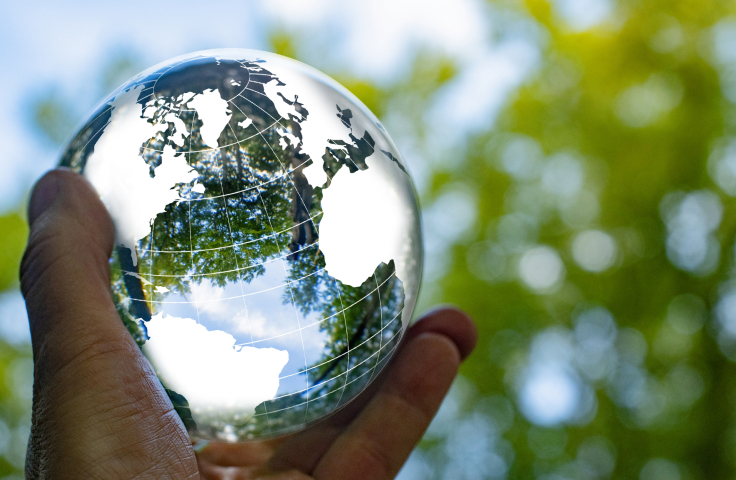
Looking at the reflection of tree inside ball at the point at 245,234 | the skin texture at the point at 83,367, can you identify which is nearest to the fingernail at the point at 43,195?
the skin texture at the point at 83,367

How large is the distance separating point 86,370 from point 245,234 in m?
0.93

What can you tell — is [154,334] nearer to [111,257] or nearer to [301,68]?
[111,257]

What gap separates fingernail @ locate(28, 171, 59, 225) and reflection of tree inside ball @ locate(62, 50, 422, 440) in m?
0.14

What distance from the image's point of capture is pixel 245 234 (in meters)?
2.14

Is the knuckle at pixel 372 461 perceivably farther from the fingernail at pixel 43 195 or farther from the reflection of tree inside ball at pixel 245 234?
the fingernail at pixel 43 195

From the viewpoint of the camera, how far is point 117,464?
2.28 metres

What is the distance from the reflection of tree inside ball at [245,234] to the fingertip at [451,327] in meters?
1.49

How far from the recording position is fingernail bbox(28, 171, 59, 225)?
2.50 metres

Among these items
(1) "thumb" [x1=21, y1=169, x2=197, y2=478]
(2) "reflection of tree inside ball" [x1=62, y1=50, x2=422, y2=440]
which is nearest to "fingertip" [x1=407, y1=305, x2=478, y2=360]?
(2) "reflection of tree inside ball" [x1=62, y1=50, x2=422, y2=440]

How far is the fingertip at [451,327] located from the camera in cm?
395

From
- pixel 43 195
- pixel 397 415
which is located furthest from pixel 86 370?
pixel 397 415

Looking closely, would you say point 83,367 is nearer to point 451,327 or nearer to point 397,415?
point 397,415

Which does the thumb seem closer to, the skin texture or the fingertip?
the skin texture

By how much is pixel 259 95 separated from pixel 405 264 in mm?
1000
